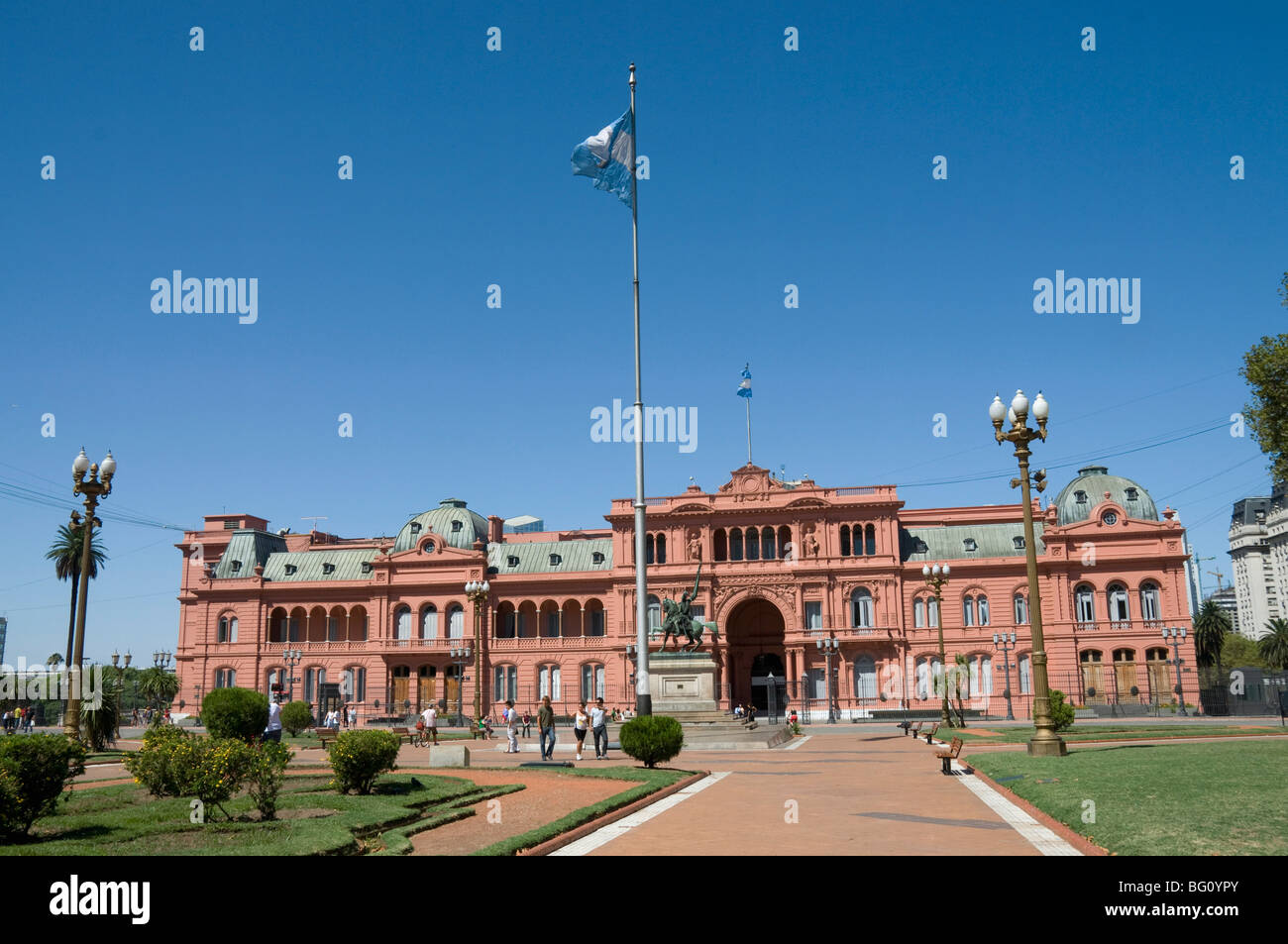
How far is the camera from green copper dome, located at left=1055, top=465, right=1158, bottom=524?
6850cm

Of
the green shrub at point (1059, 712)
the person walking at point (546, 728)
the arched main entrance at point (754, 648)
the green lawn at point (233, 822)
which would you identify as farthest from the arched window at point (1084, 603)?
the green lawn at point (233, 822)

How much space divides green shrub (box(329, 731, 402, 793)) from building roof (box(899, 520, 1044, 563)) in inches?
2244

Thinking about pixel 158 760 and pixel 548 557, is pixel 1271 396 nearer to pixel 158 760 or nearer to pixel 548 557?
pixel 158 760

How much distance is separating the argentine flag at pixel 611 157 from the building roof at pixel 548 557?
159 feet

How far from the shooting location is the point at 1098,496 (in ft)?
227

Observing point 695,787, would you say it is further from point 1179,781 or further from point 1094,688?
point 1094,688

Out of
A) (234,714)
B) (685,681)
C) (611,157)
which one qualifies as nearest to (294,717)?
(234,714)

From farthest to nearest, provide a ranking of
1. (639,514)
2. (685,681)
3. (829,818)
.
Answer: (685,681)
(639,514)
(829,818)

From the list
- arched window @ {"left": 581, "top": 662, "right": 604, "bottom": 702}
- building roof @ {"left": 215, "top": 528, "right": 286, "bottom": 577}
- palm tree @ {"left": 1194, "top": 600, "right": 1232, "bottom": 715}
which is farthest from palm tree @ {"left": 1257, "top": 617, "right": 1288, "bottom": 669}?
building roof @ {"left": 215, "top": 528, "right": 286, "bottom": 577}

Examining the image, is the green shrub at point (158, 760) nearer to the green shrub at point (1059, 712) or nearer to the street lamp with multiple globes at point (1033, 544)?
the street lamp with multiple globes at point (1033, 544)

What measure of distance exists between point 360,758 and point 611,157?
18229mm

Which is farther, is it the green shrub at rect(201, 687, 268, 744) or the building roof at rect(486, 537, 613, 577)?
the building roof at rect(486, 537, 613, 577)

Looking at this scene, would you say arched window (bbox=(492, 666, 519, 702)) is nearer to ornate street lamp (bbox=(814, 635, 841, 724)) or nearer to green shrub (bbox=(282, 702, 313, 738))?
ornate street lamp (bbox=(814, 635, 841, 724))
